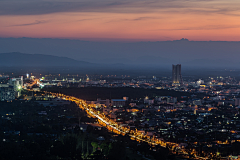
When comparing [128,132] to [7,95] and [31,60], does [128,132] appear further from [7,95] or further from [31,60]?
[31,60]

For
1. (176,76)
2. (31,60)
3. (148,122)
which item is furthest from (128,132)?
(31,60)

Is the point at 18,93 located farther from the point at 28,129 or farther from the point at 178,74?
the point at 178,74

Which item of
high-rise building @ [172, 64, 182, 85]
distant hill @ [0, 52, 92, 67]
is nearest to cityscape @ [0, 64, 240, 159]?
high-rise building @ [172, 64, 182, 85]

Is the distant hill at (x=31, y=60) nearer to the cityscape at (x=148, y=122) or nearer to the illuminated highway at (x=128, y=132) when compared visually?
the cityscape at (x=148, y=122)

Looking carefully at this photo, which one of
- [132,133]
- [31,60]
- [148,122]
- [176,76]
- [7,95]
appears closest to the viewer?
[132,133]

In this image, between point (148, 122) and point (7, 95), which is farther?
point (7, 95)

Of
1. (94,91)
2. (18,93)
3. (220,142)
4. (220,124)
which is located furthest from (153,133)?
(94,91)

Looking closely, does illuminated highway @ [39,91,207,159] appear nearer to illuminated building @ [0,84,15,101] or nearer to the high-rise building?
illuminated building @ [0,84,15,101]

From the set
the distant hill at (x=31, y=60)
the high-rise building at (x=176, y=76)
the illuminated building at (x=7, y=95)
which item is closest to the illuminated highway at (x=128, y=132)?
the illuminated building at (x=7, y=95)

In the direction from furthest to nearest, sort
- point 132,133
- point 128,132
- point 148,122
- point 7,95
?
1. point 7,95
2. point 148,122
3. point 128,132
4. point 132,133
